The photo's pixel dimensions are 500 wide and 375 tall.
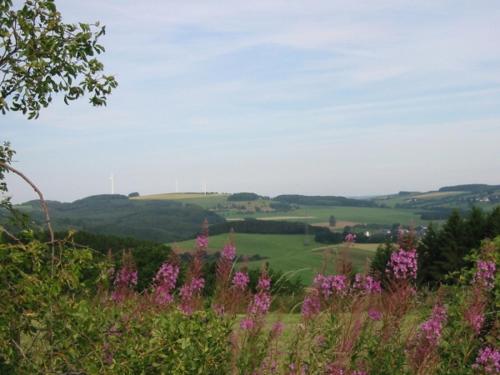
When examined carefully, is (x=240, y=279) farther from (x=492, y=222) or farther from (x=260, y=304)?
(x=492, y=222)

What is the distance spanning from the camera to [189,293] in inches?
243

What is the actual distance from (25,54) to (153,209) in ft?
602

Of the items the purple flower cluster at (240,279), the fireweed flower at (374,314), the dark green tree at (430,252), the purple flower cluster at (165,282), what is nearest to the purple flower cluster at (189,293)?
the purple flower cluster at (165,282)

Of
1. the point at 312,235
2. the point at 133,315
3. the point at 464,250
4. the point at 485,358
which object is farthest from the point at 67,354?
the point at 312,235

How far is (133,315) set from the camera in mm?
6086

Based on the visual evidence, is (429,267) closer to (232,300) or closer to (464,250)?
(464,250)

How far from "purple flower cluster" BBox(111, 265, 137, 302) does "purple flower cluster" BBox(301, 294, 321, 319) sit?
6.86 feet

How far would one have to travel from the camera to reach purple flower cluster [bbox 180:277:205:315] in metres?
6.13

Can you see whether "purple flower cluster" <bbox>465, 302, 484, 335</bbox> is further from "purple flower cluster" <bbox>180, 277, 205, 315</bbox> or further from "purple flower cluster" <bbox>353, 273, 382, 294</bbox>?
"purple flower cluster" <bbox>180, 277, 205, 315</bbox>

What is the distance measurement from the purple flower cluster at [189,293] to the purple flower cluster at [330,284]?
48.9 inches

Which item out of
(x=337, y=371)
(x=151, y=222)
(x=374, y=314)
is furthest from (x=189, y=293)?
(x=151, y=222)

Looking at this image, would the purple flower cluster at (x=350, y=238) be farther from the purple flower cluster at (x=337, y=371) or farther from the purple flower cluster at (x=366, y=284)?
the purple flower cluster at (x=337, y=371)

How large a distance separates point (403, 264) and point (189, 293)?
7.10ft

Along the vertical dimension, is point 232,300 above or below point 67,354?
above
